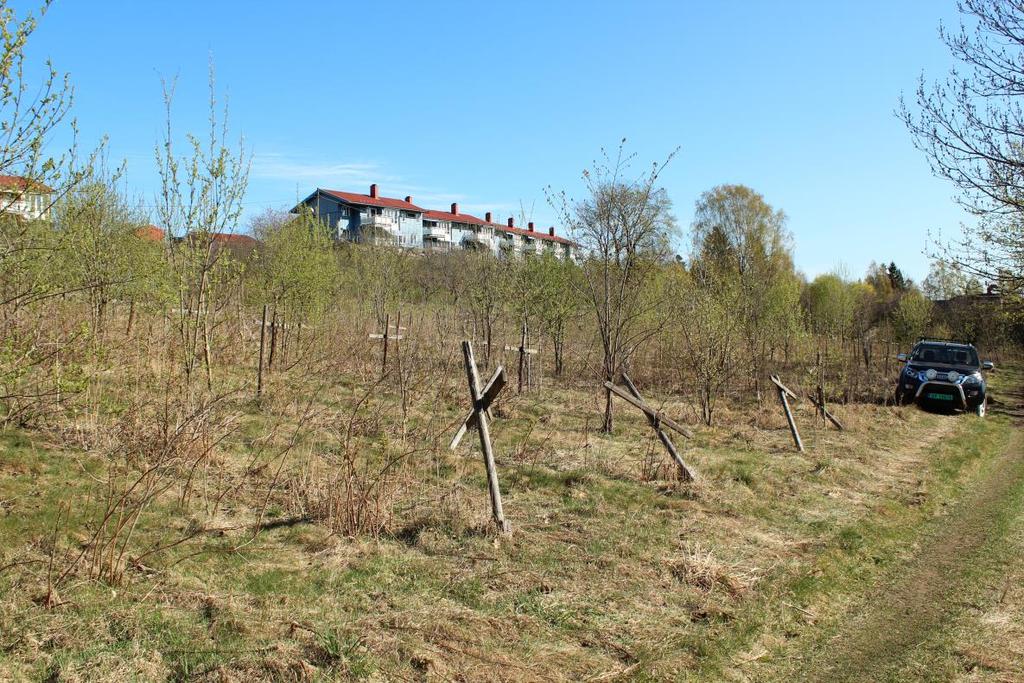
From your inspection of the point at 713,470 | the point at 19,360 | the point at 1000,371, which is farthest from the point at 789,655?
the point at 1000,371

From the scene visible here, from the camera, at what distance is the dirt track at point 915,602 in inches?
189

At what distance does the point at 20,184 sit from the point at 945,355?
2075 cm

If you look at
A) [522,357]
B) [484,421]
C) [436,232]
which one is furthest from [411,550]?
[436,232]

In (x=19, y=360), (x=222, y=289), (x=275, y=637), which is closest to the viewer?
(x=275, y=637)

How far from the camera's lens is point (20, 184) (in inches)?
212

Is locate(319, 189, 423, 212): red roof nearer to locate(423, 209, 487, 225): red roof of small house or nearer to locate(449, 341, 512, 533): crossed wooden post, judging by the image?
locate(423, 209, 487, 225): red roof of small house

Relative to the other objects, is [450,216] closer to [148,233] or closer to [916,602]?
[148,233]

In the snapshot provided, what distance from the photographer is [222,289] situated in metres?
14.0

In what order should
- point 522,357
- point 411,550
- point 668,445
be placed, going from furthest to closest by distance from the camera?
1. point 522,357
2. point 668,445
3. point 411,550

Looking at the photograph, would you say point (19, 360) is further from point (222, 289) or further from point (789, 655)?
point (222, 289)

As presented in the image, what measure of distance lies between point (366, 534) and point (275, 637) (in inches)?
80.3

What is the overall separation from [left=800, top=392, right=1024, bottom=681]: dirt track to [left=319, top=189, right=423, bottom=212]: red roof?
5972cm

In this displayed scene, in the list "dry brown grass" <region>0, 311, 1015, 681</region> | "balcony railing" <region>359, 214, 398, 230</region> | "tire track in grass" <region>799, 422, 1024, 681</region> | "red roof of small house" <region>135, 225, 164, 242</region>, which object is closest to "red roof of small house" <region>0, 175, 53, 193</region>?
"dry brown grass" <region>0, 311, 1015, 681</region>

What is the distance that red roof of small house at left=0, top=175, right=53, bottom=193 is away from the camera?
5277 millimetres
